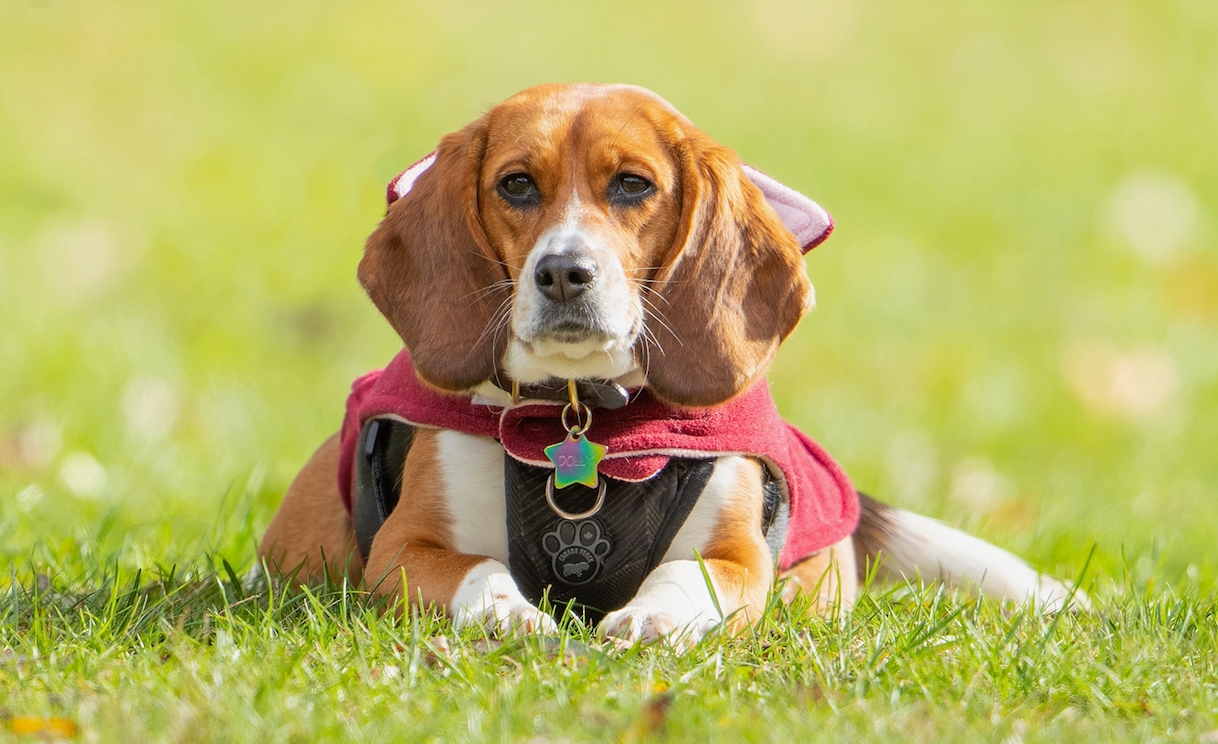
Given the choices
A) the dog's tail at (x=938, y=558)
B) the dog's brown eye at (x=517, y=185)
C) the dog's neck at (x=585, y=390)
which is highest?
the dog's brown eye at (x=517, y=185)

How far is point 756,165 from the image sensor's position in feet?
35.6

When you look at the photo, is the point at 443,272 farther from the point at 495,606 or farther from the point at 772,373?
the point at 772,373

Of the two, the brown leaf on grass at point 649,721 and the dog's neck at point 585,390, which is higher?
the dog's neck at point 585,390

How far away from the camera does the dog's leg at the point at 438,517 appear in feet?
10.9

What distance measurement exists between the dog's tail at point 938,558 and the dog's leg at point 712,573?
640mm

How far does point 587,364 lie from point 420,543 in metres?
0.60

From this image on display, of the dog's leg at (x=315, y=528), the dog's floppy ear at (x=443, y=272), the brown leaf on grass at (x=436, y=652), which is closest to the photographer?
the brown leaf on grass at (x=436, y=652)

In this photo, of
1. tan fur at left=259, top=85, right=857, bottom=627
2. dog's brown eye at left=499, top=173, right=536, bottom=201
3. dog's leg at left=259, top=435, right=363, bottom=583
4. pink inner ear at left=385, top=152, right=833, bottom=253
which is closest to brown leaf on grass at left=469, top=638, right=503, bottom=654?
tan fur at left=259, top=85, right=857, bottom=627

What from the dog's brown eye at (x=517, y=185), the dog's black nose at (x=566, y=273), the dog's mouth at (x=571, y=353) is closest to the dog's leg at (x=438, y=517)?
the dog's mouth at (x=571, y=353)

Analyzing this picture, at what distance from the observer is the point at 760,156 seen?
11203 mm

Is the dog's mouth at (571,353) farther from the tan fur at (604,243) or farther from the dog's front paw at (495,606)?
the dog's front paw at (495,606)

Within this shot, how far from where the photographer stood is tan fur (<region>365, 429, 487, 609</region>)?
3291mm

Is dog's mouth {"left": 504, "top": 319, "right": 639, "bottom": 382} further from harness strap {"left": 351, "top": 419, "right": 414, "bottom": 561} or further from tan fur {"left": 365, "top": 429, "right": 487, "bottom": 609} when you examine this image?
harness strap {"left": 351, "top": 419, "right": 414, "bottom": 561}

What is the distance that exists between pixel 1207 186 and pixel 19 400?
28.9 feet
